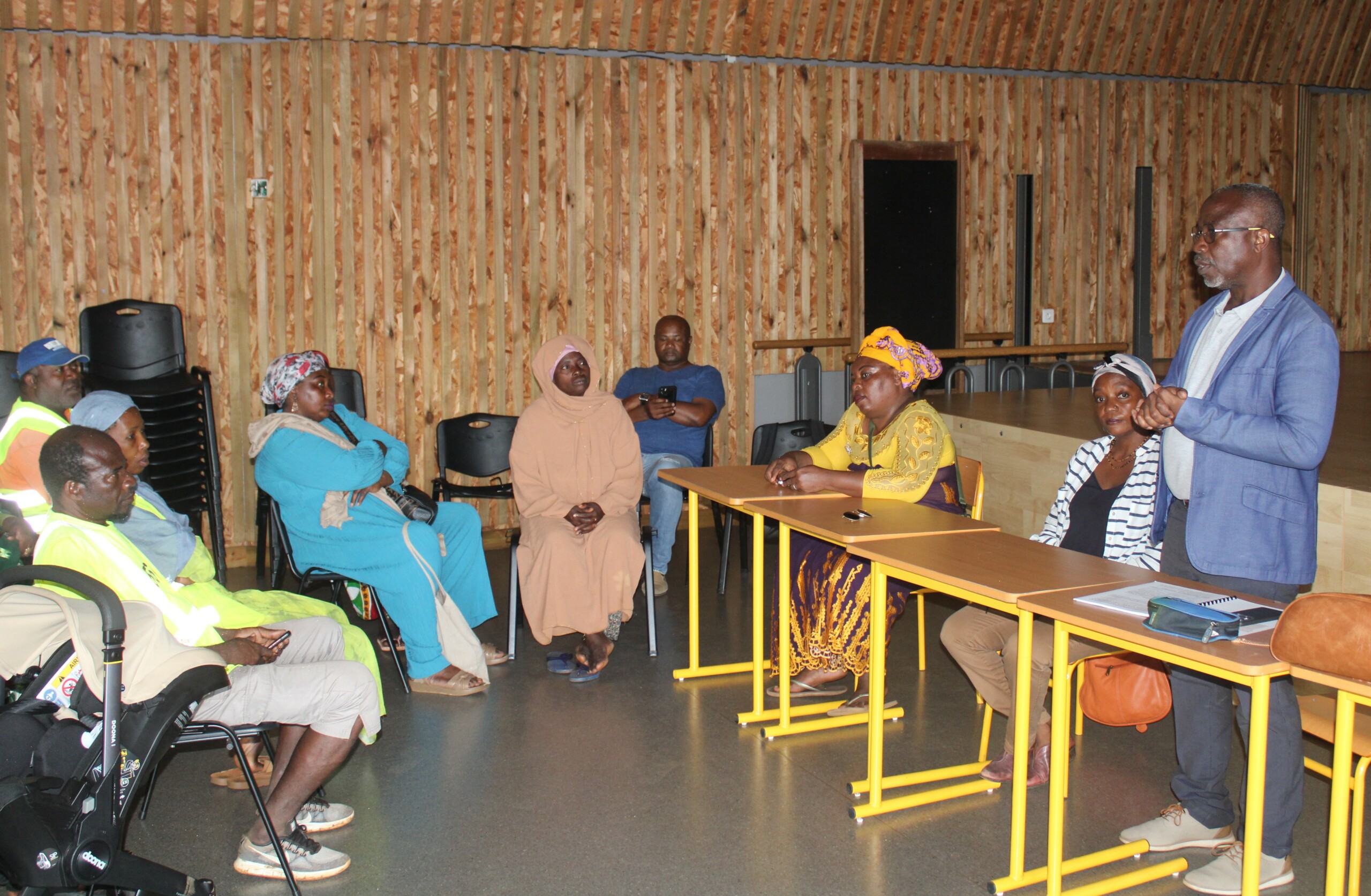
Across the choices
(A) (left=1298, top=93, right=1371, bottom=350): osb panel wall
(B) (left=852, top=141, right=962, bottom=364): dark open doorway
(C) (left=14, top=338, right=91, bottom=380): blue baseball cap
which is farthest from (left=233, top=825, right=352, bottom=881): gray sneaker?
(A) (left=1298, top=93, right=1371, bottom=350): osb panel wall

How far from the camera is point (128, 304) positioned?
6059 mm

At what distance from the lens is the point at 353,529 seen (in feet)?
14.8

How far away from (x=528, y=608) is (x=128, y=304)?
2976 millimetres

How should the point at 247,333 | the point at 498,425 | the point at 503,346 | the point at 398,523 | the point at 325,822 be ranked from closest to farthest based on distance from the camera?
1. the point at 325,822
2. the point at 398,523
3. the point at 498,425
4. the point at 247,333
5. the point at 503,346

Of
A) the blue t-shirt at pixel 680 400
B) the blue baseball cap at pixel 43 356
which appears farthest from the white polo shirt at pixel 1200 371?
the blue baseball cap at pixel 43 356

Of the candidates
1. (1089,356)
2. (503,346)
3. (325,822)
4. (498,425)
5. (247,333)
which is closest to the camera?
(325,822)

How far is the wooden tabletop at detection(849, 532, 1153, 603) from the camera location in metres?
2.86

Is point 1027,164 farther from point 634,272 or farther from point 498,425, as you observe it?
point 498,425

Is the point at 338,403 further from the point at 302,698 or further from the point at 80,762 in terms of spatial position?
the point at 80,762

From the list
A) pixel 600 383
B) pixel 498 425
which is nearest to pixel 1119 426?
pixel 498 425

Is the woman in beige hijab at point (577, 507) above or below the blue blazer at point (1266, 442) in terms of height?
below

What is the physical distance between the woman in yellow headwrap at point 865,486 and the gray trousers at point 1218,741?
109cm

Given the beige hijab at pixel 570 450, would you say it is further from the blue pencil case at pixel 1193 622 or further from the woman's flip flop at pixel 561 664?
the blue pencil case at pixel 1193 622

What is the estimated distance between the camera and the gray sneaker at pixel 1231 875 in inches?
112
